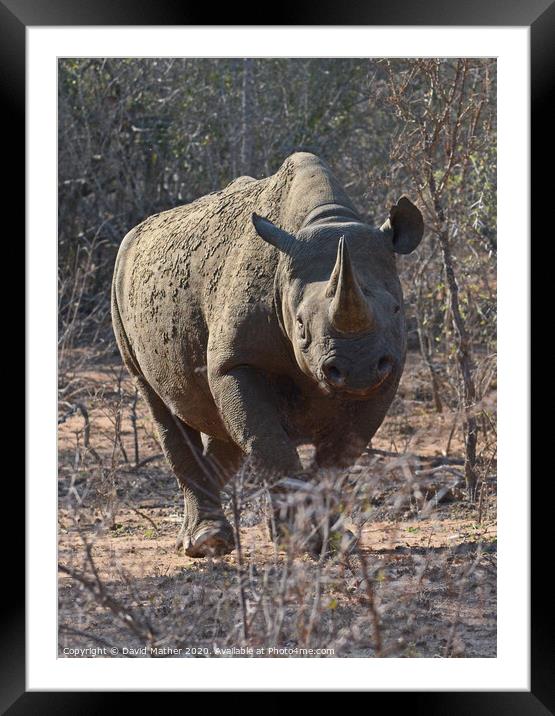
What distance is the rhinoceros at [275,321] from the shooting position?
6.54m

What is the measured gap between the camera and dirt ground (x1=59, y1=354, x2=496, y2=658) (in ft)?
19.4

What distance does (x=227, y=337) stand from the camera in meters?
7.21

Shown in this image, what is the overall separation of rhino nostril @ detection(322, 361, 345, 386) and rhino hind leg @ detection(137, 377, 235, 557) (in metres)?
1.94

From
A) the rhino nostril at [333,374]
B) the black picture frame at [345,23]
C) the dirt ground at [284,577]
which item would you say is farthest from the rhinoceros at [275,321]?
the black picture frame at [345,23]

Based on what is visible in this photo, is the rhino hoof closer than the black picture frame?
No

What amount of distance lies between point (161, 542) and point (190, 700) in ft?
11.2

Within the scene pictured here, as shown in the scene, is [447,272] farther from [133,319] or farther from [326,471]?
[326,471]

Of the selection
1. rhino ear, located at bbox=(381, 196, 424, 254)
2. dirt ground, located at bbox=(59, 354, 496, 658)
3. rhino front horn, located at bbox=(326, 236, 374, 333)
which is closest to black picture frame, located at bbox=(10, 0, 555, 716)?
dirt ground, located at bbox=(59, 354, 496, 658)

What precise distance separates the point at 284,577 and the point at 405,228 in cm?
242

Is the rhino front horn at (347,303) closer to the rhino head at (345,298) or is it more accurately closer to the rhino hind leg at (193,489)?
the rhino head at (345,298)

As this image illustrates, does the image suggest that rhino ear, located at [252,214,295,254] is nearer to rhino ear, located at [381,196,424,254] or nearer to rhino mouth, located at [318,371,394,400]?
rhino ear, located at [381,196,424,254]
